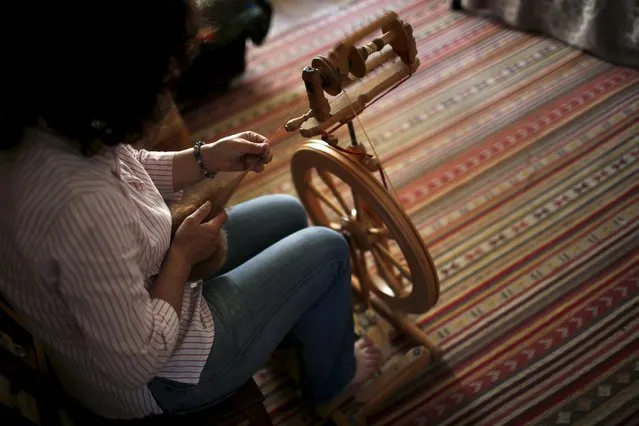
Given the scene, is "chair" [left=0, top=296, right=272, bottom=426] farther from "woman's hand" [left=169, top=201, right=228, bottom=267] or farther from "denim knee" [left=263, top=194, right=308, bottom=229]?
"denim knee" [left=263, top=194, right=308, bottom=229]

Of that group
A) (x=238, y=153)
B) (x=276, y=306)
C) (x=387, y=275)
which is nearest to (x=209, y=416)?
(x=276, y=306)

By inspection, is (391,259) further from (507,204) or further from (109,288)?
(109,288)

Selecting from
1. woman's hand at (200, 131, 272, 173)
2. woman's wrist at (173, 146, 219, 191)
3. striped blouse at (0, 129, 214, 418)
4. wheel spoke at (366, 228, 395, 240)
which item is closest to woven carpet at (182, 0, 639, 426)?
woman's hand at (200, 131, 272, 173)

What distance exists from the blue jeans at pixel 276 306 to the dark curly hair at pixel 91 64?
1.19 feet

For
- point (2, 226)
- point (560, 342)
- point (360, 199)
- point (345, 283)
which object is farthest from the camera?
point (560, 342)

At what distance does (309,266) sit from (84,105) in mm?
497

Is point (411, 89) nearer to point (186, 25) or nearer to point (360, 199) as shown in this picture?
point (360, 199)

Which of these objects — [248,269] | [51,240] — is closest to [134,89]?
[51,240]

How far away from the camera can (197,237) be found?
0.94m

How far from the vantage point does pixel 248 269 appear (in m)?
1.05

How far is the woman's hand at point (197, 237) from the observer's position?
0.91 metres

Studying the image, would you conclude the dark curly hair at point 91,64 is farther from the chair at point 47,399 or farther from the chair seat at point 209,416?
the chair seat at point 209,416

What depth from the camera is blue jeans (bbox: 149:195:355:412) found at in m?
0.98

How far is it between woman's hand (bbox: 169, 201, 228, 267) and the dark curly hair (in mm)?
204
